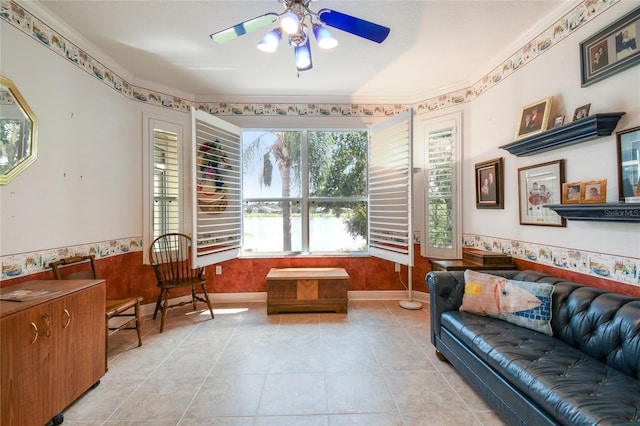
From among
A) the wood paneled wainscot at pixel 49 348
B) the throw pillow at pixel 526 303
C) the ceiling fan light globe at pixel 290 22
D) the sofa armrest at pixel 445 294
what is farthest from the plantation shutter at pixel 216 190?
the throw pillow at pixel 526 303

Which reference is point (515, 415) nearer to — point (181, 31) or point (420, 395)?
point (420, 395)

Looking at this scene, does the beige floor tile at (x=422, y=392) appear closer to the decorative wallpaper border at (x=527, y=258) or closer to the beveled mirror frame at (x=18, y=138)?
the decorative wallpaper border at (x=527, y=258)

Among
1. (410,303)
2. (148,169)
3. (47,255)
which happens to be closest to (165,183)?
(148,169)

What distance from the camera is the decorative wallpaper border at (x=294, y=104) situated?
2.02 meters

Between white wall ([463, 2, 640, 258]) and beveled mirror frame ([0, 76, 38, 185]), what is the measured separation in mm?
4125

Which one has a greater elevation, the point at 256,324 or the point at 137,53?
the point at 137,53

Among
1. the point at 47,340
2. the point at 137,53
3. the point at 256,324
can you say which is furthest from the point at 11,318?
the point at 137,53

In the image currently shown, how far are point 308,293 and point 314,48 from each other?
278 centimetres

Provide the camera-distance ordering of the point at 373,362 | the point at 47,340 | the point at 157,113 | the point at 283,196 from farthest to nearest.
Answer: the point at 283,196 < the point at 157,113 < the point at 373,362 < the point at 47,340

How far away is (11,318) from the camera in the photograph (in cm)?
143

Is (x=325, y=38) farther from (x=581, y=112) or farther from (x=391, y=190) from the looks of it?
(x=391, y=190)

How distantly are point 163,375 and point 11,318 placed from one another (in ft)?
3.60

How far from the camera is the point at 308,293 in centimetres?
337

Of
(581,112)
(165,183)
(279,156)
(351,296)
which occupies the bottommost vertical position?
(351,296)
